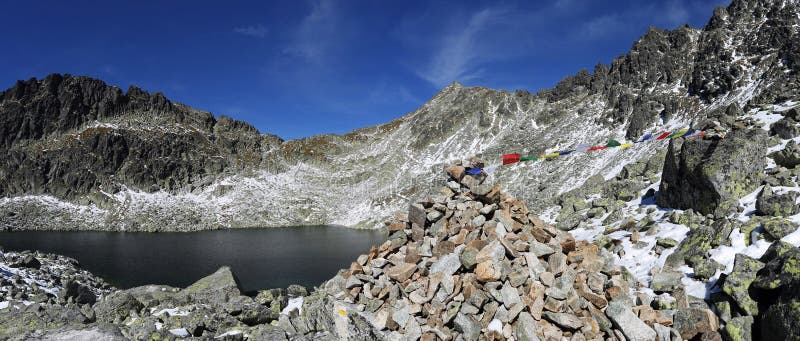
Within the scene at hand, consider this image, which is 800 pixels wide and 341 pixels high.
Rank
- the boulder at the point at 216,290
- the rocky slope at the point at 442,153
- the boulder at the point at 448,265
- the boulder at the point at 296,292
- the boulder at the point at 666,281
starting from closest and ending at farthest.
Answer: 1. the boulder at the point at 666,281
2. the boulder at the point at 448,265
3. the boulder at the point at 216,290
4. the boulder at the point at 296,292
5. the rocky slope at the point at 442,153

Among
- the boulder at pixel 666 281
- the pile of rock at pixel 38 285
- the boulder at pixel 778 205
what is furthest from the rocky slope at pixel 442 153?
the pile of rock at pixel 38 285

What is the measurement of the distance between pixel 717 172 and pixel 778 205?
2.75 metres

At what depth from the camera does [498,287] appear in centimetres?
1212

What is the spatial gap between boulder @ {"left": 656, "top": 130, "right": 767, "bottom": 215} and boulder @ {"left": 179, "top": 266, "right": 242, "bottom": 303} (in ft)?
67.8

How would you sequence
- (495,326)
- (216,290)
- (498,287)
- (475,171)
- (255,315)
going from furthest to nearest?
(216,290) → (475,171) → (255,315) → (498,287) → (495,326)

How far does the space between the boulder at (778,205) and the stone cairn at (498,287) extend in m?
5.29

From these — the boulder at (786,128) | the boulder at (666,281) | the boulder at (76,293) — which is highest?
the boulder at (786,128)

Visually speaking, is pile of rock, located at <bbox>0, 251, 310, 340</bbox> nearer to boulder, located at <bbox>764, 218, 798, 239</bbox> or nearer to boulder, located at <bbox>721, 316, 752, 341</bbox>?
boulder, located at <bbox>721, 316, 752, 341</bbox>

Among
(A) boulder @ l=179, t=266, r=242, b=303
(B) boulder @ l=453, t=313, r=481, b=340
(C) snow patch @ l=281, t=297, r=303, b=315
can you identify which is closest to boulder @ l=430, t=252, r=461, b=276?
(B) boulder @ l=453, t=313, r=481, b=340

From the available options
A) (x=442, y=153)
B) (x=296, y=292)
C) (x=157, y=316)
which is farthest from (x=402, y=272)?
(x=442, y=153)

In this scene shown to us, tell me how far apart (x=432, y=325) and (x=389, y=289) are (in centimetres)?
198

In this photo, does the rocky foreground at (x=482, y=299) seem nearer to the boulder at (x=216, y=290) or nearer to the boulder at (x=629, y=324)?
the boulder at (x=629, y=324)

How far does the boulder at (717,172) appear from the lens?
613 inches

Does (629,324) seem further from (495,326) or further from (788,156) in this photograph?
(788,156)
